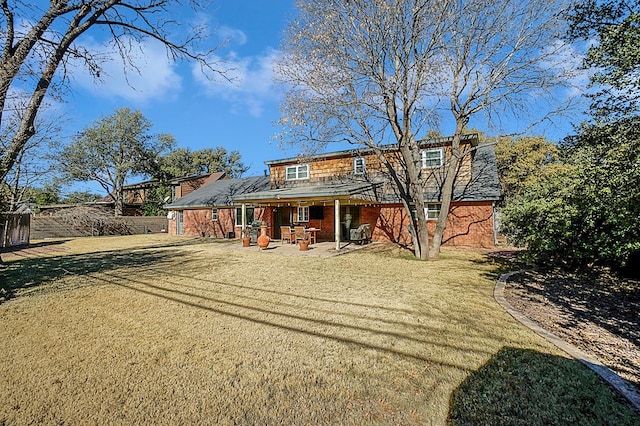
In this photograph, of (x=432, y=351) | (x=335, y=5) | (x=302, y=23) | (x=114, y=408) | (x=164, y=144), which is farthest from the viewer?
(x=164, y=144)

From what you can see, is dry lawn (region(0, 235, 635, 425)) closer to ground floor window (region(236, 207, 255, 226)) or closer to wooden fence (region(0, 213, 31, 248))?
wooden fence (region(0, 213, 31, 248))

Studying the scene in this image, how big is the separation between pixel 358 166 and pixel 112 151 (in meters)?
29.3

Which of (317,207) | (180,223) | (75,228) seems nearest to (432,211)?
(317,207)

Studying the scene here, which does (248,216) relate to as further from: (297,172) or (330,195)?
(330,195)

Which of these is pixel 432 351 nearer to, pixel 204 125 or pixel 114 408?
pixel 114 408

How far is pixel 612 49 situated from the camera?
570cm

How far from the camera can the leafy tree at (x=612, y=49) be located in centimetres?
525

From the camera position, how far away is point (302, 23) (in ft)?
33.3

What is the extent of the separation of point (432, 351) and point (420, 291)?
8.77 feet

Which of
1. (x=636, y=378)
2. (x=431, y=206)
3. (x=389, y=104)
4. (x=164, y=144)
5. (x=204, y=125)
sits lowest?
(x=636, y=378)

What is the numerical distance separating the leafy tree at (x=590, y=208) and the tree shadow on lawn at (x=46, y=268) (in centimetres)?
1127

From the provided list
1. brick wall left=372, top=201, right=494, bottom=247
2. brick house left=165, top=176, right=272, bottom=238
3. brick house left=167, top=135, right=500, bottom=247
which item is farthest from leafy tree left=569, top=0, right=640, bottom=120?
brick house left=165, top=176, right=272, bottom=238

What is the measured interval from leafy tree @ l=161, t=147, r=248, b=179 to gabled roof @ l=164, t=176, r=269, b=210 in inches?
641

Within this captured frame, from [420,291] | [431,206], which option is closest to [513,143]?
[431,206]
